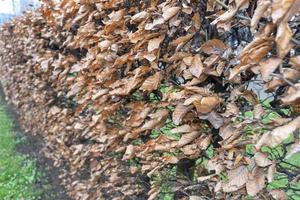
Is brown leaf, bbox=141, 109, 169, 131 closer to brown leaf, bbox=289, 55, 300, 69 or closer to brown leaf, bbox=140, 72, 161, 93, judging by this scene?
brown leaf, bbox=140, 72, 161, 93

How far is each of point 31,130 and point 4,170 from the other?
0.64 m

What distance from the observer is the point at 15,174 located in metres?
6.09

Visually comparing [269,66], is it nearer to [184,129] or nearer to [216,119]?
[216,119]

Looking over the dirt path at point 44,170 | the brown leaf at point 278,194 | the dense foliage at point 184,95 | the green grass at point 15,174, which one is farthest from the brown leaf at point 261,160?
the green grass at point 15,174

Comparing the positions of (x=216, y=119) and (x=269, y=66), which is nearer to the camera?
(x=269, y=66)

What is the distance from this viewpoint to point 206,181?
6.04 ft

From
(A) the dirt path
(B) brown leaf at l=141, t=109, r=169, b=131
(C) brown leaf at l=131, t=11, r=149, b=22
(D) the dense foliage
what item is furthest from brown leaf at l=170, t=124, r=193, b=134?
(A) the dirt path

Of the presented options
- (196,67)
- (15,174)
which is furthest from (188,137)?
(15,174)

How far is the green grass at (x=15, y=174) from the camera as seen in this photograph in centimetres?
527

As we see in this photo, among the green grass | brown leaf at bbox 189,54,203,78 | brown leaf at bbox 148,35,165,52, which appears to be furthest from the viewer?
the green grass

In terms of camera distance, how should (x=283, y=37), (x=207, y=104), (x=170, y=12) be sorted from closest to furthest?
1. (x=283, y=37)
2. (x=207, y=104)
3. (x=170, y=12)

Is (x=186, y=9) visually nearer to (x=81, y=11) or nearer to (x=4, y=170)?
(x=81, y=11)

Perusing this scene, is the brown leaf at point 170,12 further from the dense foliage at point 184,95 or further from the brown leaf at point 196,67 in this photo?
the brown leaf at point 196,67

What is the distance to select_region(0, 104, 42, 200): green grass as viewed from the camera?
527 cm
